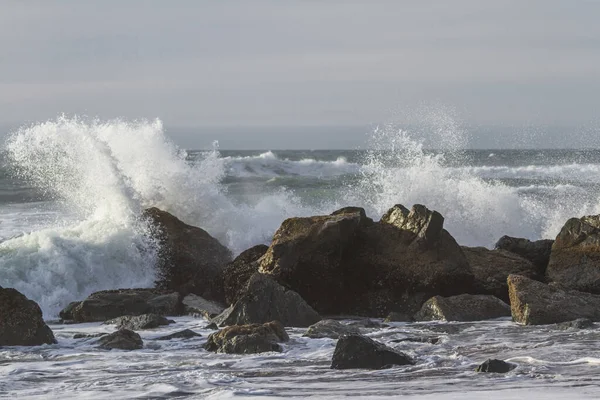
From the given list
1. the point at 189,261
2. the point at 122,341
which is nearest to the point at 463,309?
the point at 122,341

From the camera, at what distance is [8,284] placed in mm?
12469

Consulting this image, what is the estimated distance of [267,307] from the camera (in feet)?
31.6

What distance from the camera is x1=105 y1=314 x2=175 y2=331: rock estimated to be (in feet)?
32.5

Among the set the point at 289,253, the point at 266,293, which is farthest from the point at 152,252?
the point at 266,293

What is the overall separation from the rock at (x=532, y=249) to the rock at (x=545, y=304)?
1.83 m

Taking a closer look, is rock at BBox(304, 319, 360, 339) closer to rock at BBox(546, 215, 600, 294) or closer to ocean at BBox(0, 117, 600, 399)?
ocean at BBox(0, 117, 600, 399)

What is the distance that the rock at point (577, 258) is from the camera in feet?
35.2

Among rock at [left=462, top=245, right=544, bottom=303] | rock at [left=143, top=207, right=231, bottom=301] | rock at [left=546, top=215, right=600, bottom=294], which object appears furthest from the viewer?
rock at [left=143, top=207, right=231, bottom=301]

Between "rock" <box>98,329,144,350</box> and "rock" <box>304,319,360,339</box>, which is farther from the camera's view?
"rock" <box>304,319,360,339</box>

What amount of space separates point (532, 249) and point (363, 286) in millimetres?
2656

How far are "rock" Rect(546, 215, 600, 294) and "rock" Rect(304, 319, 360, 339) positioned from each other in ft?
9.11

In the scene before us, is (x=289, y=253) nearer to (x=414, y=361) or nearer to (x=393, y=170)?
(x=414, y=361)

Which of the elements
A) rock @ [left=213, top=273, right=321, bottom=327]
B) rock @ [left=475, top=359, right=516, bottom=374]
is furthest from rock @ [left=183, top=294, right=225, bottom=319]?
rock @ [left=475, top=359, right=516, bottom=374]

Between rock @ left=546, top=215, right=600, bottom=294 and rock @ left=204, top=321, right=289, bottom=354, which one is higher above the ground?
rock @ left=546, top=215, right=600, bottom=294
